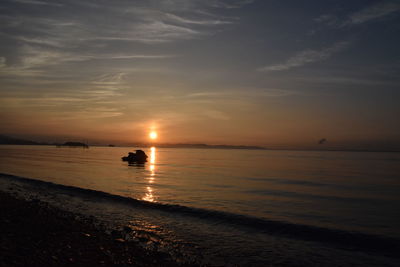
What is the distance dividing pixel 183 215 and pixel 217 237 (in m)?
5.81

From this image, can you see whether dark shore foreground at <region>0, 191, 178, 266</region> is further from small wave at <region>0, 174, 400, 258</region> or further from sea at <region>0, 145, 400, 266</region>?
small wave at <region>0, 174, 400, 258</region>

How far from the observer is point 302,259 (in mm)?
12312

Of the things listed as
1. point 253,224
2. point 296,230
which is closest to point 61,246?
point 253,224

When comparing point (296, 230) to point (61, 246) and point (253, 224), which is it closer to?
point (253, 224)

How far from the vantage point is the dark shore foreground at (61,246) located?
28.2ft

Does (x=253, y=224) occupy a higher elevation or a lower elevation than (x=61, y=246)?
lower

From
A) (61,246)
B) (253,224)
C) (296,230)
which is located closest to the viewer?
(61,246)

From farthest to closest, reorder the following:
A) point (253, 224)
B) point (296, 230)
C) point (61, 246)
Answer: point (253, 224) → point (296, 230) → point (61, 246)

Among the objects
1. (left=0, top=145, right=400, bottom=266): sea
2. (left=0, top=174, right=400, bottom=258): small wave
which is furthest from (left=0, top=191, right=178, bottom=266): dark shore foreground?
(left=0, top=174, right=400, bottom=258): small wave

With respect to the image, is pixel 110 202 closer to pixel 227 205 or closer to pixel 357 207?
pixel 227 205

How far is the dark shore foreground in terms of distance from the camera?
339 inches

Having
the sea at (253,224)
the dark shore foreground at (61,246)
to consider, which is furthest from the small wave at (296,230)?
the dark shore foreground at (61,246)

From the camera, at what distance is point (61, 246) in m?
10.2

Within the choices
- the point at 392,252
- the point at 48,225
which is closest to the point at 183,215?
the point at 48,225
